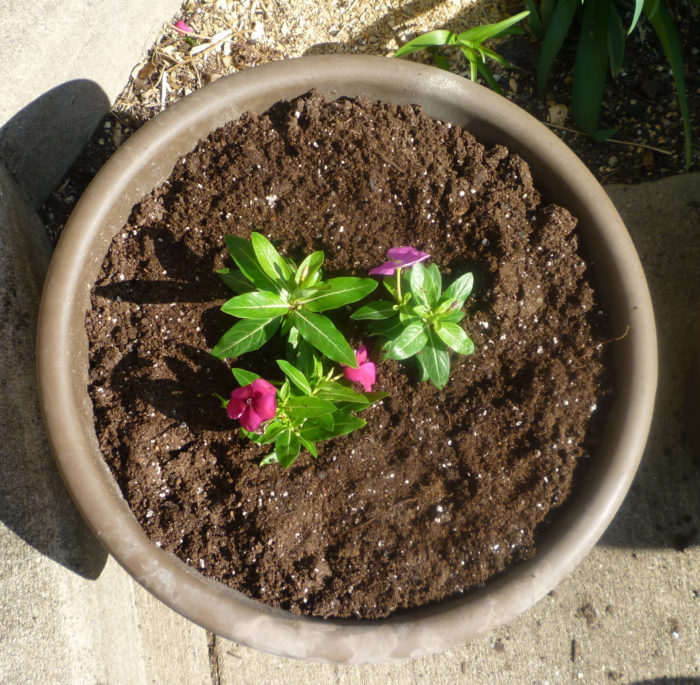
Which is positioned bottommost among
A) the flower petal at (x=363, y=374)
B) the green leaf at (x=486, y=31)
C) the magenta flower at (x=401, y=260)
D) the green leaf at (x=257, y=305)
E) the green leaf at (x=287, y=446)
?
the green leaf at (x=287, y=446)

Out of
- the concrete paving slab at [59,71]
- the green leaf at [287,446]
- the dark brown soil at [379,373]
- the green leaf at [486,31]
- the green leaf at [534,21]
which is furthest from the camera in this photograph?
the green leaf at [534,21]

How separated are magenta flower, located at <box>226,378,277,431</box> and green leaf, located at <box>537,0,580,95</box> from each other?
49.3 inches

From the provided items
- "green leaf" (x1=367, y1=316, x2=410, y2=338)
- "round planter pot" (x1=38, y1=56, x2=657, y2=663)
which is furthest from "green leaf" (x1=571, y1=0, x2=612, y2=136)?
"green leaf" (x1=367, y1=316, x2=410, y2=338)

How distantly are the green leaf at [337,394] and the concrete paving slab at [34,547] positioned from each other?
2.37 ft

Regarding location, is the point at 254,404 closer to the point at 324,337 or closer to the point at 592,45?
the point at 324,337

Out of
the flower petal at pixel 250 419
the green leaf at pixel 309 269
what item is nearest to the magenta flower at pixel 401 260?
the green leaf at pixel 309 269

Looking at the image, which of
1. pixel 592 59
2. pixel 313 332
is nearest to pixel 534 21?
pixel 592 59

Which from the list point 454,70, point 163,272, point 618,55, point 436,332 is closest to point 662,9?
point 618,55

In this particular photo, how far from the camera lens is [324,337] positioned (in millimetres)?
1097

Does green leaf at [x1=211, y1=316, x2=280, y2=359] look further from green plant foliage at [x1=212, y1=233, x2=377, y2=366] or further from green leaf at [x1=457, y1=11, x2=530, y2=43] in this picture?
green leaf at [x1=457, y1=11, x2=530, y2=43]

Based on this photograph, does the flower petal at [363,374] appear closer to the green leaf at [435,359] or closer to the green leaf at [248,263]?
the green leaf at [435,359]

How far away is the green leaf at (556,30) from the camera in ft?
5.39

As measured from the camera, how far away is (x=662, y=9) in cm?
161

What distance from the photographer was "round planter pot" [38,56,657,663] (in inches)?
47.3
